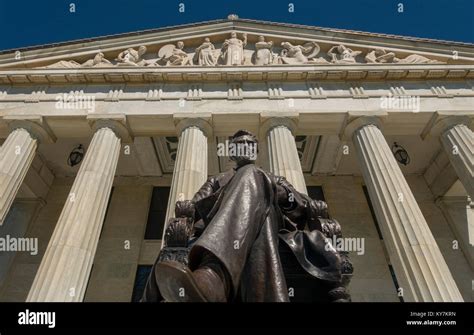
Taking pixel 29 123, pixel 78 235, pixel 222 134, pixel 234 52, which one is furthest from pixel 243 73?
pixel 78 235

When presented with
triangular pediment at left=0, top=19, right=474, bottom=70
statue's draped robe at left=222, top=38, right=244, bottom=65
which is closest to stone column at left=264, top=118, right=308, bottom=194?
triangular pediment at left=0, top=19, right=474, bottom=70

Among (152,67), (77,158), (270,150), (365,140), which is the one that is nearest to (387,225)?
(365,140)

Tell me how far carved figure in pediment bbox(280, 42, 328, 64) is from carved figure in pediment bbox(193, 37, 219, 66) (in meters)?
3.85

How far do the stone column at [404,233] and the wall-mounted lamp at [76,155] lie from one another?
51.2ft

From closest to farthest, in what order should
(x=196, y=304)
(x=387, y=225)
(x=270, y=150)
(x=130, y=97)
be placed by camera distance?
(x=196, y=304) < (x=387, y=225) < (x=270, y=150) < (x=130, y=97)

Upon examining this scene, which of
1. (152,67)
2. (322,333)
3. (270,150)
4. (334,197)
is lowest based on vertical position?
(322,333)

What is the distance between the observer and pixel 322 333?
9.87ft

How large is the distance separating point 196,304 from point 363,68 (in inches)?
736

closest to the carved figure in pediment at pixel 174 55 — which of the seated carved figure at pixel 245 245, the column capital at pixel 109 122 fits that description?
the column capital at pixel 109 122

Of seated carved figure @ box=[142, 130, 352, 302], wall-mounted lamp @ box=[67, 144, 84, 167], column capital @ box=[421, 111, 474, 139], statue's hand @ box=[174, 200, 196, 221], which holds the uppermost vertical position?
wall-mounted lamp @ box=[67, 144, 84, 167]

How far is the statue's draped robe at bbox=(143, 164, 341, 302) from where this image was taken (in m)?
3.41

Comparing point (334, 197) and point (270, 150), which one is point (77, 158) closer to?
point (270, 150)

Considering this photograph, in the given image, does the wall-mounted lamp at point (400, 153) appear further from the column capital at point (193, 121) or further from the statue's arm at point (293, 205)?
the statue's arm at point (293, 205)

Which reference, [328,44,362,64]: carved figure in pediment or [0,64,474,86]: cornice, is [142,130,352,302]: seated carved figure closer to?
[0,64,474,86]: cornice
